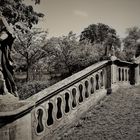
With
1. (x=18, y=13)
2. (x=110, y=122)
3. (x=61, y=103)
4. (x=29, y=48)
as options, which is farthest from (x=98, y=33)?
(x=61, y=103)

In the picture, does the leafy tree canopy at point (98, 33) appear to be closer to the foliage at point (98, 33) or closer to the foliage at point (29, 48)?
the foliage at point (98, 33)

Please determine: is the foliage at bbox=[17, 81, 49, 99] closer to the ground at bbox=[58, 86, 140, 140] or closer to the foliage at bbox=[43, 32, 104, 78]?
the ground at bbox=[58, 86, 140, 140]

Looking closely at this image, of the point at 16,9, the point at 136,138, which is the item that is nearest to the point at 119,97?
the point at 136,138

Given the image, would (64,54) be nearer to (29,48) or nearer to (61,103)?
(29,48)

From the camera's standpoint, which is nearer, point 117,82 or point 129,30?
point 117,82

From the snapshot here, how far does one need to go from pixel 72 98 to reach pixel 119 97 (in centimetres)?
220

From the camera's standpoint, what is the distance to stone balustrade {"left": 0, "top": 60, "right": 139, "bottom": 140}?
450 cm

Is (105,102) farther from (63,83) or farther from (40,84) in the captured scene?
(40,84)

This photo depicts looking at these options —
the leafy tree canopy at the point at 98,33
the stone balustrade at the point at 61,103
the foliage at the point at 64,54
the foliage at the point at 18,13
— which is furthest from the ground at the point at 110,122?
the leafy tree canopy at the point at 98,33

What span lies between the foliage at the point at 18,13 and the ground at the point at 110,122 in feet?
25.2

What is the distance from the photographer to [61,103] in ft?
19.1

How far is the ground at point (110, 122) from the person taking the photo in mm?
5426

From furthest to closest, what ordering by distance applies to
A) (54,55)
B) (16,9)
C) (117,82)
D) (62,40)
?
(62,40) < (54,55) < (16,9) < (117,82)

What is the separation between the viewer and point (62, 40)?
29.5 m
